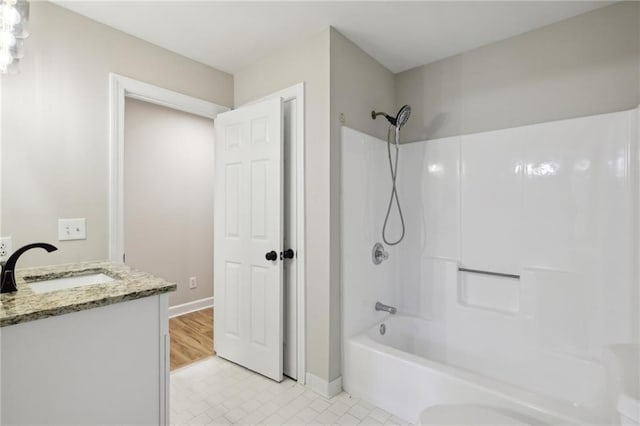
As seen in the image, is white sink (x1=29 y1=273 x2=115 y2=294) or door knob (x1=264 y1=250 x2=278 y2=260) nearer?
white sink (x1=29 y1=273 x2=115 y2=294)

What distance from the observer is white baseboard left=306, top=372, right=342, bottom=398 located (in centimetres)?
200

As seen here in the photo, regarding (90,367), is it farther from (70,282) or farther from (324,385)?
(324,385)


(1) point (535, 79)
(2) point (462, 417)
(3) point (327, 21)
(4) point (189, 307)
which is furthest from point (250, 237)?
(1) point (535, 79)

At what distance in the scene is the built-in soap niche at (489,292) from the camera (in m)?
2.08

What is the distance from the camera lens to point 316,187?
207cm

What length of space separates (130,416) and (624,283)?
2.44m

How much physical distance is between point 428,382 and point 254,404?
1.04 metres

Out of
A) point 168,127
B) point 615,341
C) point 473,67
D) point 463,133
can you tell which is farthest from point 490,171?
point 168,127

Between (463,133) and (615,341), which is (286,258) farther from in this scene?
(615,341)

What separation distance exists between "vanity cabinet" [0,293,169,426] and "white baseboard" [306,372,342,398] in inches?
40.5

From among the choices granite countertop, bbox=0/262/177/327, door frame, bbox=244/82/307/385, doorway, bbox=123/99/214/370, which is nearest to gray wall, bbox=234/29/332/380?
door frame, bbox=244/82/307/385

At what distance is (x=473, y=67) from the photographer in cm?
227

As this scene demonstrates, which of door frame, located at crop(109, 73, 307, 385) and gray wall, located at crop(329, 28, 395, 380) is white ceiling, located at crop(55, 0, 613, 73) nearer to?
gray wall, located at crop(329, 28, 395, 380)

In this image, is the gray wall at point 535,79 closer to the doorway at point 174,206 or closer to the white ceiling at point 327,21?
the white ceiling at point 327,21
